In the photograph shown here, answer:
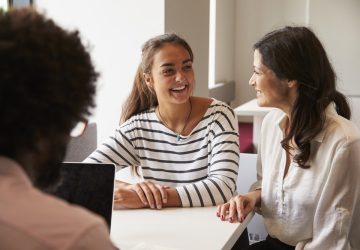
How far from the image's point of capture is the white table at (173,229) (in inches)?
44.7

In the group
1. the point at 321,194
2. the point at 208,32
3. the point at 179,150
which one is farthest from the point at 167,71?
the point at 208,32

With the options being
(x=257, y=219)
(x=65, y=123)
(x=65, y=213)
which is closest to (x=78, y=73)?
(x=65, y=123)

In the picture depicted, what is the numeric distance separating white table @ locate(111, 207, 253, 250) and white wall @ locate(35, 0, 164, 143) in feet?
4.07

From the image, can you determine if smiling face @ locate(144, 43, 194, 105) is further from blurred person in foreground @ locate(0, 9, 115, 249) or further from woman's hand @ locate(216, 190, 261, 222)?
blurred person in foreground @ locate(0, 9, 115, 249)

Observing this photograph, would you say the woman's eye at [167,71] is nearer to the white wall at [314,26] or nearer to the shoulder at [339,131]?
the shoulder at [339,131]

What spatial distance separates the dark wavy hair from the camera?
1.42 metres

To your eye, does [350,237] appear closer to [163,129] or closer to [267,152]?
[267,152]

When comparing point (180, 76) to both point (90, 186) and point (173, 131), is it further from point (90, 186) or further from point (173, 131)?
point (90, 186)

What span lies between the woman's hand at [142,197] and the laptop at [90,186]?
1.04 ft

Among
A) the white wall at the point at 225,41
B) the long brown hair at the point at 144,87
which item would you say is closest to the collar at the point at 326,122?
the long brown hair at the point at 144,87

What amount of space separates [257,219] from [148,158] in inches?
22.7

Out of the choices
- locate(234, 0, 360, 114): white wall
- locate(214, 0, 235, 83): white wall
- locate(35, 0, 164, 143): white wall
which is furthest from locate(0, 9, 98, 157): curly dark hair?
locate(234, 0, 360, 114): white wall

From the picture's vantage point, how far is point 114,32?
→ 2521 mm

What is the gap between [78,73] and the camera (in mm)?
557
